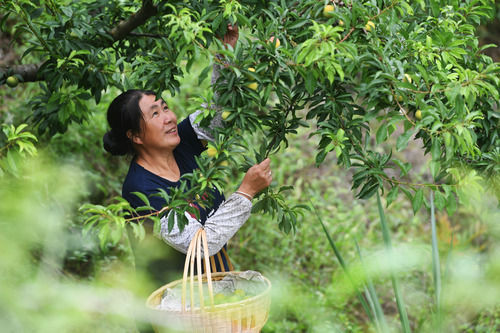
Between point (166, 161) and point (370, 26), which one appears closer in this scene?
point (370, 26)

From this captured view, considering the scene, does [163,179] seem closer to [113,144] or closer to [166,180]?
[166,180]

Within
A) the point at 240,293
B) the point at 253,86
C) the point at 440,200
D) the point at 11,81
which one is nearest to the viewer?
the point at 440,200

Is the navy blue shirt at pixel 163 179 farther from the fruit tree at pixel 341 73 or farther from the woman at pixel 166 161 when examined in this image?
the fruit tree at pixel 341 73

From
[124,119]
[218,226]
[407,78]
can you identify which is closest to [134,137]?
[124,119]

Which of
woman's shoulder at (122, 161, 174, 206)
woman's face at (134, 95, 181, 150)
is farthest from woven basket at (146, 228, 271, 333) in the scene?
woman's face at (134, 95, 181, 150)

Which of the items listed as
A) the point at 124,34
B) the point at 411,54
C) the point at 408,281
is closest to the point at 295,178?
the point at 408,281

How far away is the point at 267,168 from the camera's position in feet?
5.36

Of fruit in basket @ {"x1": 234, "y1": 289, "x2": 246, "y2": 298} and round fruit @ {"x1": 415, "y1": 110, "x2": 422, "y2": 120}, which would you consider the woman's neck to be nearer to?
fruit in basket @ {"x1": 234, "y1": 289, "x2": 246, "y2": 298}

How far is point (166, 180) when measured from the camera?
6.10 feet

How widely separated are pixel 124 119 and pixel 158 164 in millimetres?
209

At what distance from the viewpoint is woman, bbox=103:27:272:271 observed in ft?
5.36

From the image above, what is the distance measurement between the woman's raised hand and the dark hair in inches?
19.5

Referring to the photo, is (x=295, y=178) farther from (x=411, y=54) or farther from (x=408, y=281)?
(x=411, y=54)

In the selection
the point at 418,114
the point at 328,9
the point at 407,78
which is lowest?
the point at 418,114
